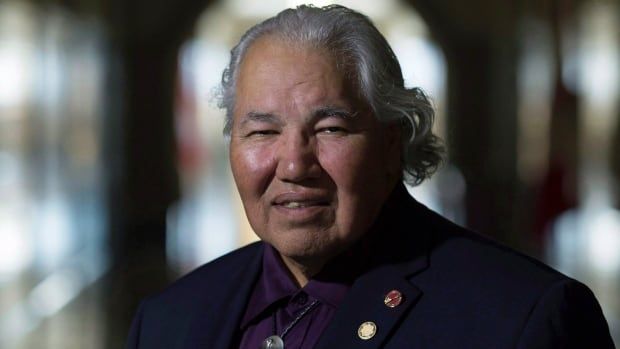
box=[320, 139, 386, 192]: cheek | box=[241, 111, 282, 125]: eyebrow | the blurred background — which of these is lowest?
the blurred background

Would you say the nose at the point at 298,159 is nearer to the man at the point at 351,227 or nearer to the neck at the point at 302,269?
the man at the point at 351,227

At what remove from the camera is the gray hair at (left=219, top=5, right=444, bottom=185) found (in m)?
2.52

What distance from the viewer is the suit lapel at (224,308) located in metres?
2.69

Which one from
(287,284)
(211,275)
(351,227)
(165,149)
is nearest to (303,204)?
(351,227)

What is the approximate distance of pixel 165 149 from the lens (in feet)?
34.3

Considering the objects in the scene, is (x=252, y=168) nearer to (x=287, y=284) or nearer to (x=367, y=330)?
(x=287, y=284)

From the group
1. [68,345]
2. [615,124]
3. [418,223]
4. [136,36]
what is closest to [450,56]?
[615,124]

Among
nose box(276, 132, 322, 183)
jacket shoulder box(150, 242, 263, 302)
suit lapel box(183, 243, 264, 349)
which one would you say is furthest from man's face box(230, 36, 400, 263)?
jacket shoulder box(150, 242, 263, 302)

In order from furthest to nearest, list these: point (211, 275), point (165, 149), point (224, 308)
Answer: point (165, 149), point (211, 275), point (224, 308)

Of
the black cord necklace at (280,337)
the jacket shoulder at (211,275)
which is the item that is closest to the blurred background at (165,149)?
the jacket shoulder at (211,275)

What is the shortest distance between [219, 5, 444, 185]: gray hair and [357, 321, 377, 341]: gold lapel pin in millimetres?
428

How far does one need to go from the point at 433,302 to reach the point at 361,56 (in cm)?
54

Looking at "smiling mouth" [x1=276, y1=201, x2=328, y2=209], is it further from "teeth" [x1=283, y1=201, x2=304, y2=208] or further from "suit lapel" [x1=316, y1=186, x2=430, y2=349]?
"suit lapel" [x1=316, y1=186, x2=430, y2=349]

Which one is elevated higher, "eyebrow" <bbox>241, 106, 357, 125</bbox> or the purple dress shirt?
"eyebrow" <bbox>241, 106, 357, 125</bbox>
